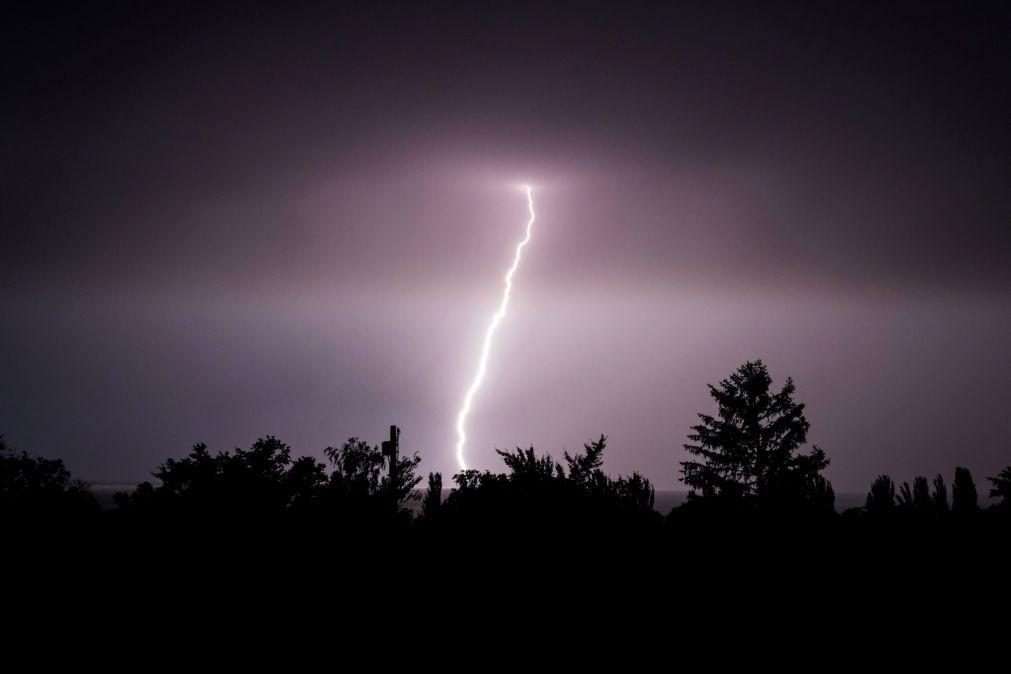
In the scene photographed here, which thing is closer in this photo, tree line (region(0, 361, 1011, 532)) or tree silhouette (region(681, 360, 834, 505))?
tree line (region(0, 361, 1011, 532))

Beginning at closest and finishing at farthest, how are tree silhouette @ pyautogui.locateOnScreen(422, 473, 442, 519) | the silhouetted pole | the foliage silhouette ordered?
the foliage silhouette → tree silhouette @ pyautogui.locateOnScreen(422, 473, 442, 519) → the silhouetted pole

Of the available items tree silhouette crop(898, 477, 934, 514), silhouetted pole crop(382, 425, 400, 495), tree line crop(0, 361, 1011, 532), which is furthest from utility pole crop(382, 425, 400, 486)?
tree silhouette crop(898, 477, 934, 514)

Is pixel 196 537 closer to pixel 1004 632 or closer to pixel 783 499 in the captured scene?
pixel 783 499

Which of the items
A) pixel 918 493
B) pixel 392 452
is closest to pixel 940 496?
pixel 918 493

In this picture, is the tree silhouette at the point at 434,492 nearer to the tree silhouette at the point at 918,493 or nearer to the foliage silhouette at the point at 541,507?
the foliage silhouette at the point at 541,507

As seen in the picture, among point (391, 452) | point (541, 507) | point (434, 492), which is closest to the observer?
point (541, 507)

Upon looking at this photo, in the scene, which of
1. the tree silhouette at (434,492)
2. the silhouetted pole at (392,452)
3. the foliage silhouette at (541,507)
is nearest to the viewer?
the foliage silhouette at (541,507)

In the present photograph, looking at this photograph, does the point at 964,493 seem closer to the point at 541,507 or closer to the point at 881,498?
the point at 881,498

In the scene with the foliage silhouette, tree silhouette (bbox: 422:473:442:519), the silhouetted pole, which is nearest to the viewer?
the foliage silhouette

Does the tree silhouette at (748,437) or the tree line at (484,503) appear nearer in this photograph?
the tree line at (484,503)

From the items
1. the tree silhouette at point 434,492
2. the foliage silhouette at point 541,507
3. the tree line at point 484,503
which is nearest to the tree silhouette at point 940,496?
the tree line at point 484,503

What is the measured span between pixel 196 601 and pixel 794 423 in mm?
30438

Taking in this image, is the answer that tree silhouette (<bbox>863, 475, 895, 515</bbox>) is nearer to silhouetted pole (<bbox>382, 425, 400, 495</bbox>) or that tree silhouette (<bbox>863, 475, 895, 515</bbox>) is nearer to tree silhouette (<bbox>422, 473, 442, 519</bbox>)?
tree silhouette (<bbox>422, 473, 442, 519</bbox>)

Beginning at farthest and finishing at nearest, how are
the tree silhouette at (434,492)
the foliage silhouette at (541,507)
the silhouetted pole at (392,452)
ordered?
the silhouetted pole at (392,452)
the tree silhouette at (434,492)
the foliage silhouette at (541,507)
